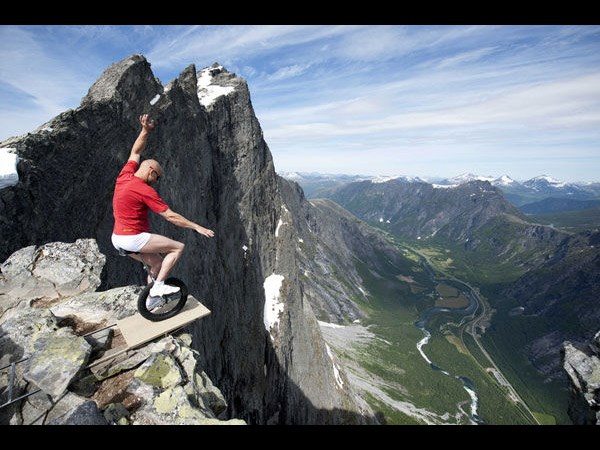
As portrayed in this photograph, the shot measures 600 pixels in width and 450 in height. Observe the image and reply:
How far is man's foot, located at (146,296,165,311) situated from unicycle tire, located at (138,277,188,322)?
0.15 meters

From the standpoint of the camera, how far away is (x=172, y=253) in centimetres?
1322

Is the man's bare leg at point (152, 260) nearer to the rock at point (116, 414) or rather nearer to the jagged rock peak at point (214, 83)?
the rock at point (116, 414)

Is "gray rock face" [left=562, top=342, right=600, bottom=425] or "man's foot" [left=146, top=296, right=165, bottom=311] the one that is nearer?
"man's foot" [left=146, top=296, right=165, bottom=311]

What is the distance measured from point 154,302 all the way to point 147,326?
106 cm

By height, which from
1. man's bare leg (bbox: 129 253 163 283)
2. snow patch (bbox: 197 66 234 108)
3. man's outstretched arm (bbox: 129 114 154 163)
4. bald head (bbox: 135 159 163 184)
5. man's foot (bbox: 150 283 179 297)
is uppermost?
snow patch (bbox: 197 66 234 108)

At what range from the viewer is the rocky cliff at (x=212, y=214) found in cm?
2484

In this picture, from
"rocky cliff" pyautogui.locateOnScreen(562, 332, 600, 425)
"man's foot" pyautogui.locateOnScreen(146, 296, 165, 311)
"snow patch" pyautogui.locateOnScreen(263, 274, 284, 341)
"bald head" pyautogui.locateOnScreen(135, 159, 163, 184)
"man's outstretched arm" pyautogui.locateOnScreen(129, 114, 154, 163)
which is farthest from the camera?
"snow patch" pyautogui.locateOnScreen(263, 274, 284, 341)

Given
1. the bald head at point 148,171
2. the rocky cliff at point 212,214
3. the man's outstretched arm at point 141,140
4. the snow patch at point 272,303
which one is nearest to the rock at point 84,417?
the bald head at point 148,171

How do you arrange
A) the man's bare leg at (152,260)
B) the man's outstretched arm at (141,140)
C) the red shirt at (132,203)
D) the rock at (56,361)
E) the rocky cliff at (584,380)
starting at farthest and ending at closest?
1. the rocky cliff at (584,380)
2. the man's bare leg at (152,260)
3. the man's outstretched arm at (141,140)
4. the red shirt at (132,203)
5. the rock at (56,361)

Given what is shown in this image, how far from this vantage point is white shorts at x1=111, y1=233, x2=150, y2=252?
1252 cm

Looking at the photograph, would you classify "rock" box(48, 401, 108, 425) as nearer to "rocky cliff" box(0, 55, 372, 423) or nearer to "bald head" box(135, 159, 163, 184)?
"bald head" box(135, 159, 163, 184)

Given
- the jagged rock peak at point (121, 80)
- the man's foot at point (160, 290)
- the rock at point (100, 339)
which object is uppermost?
the jagged rock peak at point (121, 80)

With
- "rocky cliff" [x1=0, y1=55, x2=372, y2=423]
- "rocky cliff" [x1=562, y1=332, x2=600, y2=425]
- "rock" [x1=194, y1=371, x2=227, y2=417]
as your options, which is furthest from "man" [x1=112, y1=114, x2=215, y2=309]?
"rocky cliff" [x1=562, y1=332, x2=600, y2=425]
